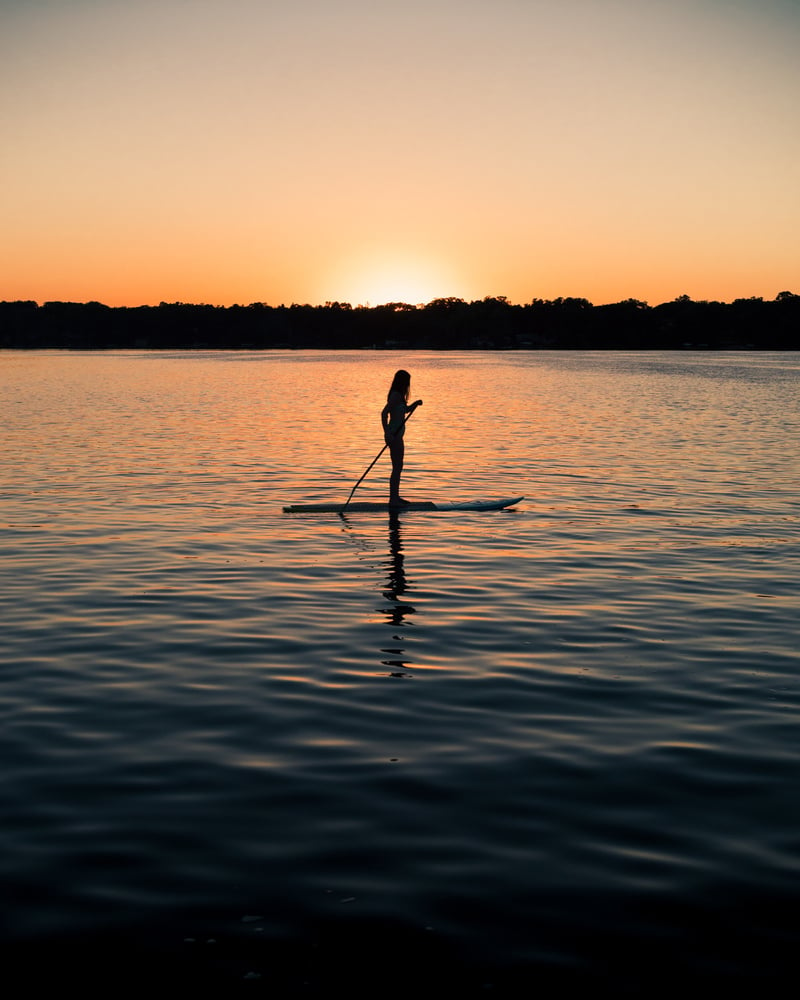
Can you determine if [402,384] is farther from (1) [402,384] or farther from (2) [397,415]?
(2) [397,415]

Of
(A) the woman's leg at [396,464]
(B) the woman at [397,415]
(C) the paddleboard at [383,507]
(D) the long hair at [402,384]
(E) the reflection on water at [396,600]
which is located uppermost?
(D) the long hair at [402,384]

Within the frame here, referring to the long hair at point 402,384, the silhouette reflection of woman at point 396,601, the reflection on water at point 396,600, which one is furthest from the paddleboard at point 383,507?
the long hair at point 402,384

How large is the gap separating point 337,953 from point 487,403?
194 ft

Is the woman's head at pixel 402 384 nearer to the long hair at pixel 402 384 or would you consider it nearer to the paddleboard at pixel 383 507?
the long hair at pixel 402 384

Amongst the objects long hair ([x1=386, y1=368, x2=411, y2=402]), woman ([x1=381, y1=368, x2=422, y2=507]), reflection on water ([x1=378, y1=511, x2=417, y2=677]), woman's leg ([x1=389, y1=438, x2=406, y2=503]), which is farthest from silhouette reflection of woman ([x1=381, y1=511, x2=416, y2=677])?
long hair ([x1=386, y1=368, x2=411, y2=402])

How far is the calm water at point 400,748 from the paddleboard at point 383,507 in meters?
0.30

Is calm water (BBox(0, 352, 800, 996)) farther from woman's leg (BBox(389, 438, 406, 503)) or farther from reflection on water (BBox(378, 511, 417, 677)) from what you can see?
woman's leg (BBox(389, 438, 406, 503))

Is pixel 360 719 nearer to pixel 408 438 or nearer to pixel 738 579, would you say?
pixel 738 579

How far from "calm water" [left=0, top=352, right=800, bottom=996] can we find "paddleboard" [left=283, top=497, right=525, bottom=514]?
0.99ft

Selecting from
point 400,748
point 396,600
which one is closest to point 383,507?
point 396,600

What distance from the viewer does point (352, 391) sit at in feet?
261

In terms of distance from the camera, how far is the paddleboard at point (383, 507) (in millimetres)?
20641

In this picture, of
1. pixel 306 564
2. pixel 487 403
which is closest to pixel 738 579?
pixel 306 564

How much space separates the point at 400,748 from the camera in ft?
25.5
